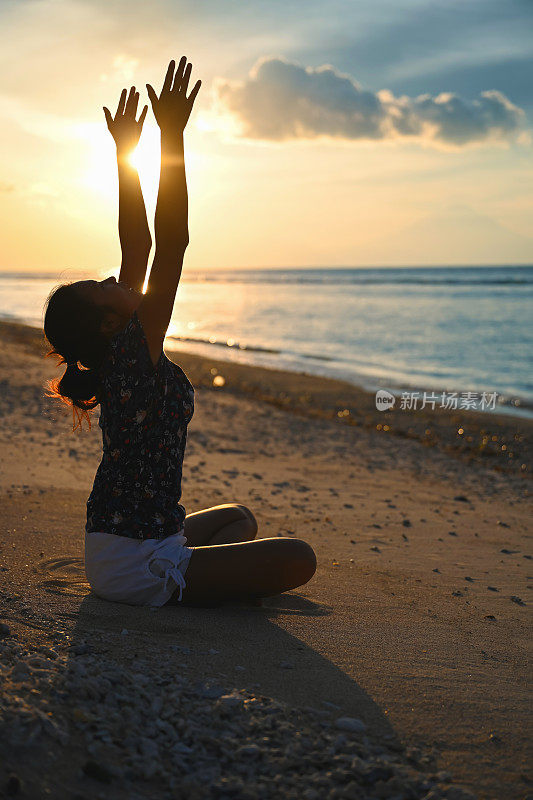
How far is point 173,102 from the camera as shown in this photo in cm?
304

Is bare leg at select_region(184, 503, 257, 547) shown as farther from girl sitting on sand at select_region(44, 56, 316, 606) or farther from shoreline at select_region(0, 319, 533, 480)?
shoreline at select_region(0, 319, 533, 480)

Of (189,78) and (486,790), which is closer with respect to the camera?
(486,790)

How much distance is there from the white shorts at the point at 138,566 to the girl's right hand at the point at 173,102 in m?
1.86

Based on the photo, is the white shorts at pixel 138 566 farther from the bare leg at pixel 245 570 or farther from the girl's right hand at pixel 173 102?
the girl's right hand at pixel 173 102

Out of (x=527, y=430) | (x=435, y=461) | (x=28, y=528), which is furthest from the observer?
(x=527, y=430)

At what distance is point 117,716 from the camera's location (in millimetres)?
2418

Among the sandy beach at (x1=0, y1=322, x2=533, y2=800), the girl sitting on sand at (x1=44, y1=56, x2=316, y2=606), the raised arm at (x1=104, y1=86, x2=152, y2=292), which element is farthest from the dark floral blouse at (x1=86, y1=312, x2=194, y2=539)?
the raised arm at (x1=104, y1=86, x2=152, y2=292)

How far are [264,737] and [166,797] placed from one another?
1.38 ft

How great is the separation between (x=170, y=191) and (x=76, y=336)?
758 millimetres

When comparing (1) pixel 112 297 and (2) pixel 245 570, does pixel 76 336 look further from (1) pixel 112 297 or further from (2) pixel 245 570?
(2) pixel 245 570

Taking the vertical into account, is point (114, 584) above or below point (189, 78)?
below

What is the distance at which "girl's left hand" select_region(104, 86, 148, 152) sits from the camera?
12.0 ft

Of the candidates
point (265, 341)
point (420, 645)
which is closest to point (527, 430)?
point (420, 645)

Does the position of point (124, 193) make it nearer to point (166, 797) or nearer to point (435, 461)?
point (166, 797)
